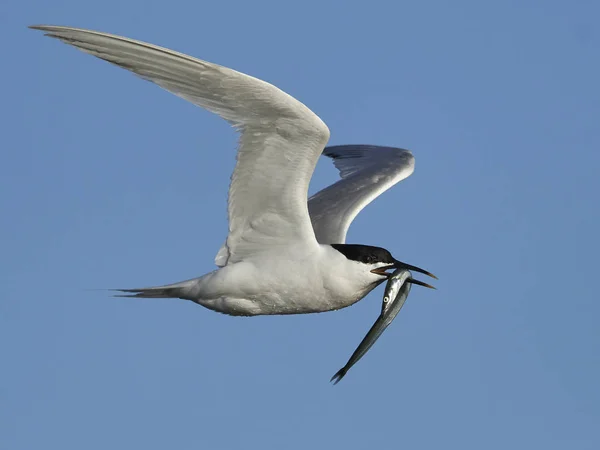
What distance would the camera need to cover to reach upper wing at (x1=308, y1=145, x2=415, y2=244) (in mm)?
13000

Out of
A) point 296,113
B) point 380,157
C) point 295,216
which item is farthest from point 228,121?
point 380,157

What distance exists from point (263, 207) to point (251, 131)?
1.05 m

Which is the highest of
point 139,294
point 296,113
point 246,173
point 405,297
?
point 296,113

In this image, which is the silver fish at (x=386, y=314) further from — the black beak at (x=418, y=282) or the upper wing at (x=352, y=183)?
the upper wing at (x=352, y=183)

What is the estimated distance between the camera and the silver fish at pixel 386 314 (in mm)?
10977

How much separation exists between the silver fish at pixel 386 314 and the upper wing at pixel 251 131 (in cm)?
95

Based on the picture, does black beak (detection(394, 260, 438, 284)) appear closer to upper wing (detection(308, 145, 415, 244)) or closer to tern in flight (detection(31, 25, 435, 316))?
tern in flight (detection(31, 25, 435, 316))

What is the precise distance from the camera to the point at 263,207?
10906 mm

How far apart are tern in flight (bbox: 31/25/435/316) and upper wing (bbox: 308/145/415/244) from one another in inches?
65.4

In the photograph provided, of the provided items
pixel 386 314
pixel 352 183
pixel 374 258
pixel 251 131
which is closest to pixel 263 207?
pixel 251 131

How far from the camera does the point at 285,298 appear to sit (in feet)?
35.8

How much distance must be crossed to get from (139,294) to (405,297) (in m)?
2.77

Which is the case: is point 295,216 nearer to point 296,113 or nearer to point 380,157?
point 296,113

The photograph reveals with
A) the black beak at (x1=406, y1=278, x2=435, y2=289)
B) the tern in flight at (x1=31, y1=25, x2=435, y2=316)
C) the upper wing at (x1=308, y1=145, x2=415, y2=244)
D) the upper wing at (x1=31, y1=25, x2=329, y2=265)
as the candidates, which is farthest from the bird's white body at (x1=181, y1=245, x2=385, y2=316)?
the upper wing at (x1=308, y1=145, x2=415, y2=244)
